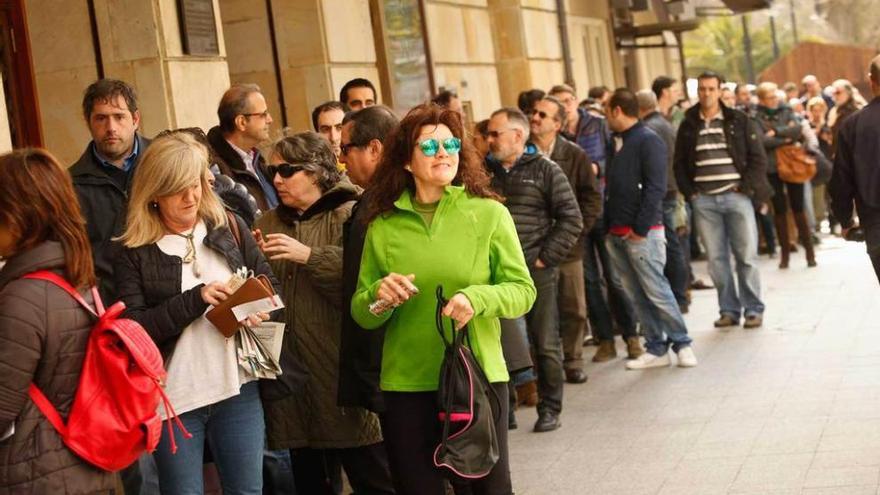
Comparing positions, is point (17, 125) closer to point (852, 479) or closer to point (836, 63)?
point (852, 479)

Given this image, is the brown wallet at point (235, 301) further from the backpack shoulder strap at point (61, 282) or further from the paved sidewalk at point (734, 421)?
the paved sidewalk at point (734, 421)

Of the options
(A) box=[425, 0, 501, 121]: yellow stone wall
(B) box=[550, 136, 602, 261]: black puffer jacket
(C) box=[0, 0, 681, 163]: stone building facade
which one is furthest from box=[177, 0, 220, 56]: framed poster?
(A) box=[425, 0, 501, 121]: yellow stone wall

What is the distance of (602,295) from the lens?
12.8 m

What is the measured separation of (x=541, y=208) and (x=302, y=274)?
2.99m

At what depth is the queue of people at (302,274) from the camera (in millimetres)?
5035

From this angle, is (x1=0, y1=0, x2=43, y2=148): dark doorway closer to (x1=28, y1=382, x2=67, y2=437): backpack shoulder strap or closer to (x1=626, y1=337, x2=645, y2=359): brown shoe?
(x1=626, y1=337, x2=645, y2=359): brown shoe

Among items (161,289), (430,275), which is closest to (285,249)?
(161,289)

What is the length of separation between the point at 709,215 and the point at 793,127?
538 centimetres

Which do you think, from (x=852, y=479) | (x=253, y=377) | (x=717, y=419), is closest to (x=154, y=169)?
(x=253, y=377)

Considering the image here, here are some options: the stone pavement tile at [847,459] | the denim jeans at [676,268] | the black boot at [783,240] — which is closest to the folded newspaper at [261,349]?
the stone pavement tile at [847,459]

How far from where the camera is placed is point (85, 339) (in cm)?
505

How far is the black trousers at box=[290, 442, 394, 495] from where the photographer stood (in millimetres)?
7266

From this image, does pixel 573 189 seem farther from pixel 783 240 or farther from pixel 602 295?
pixel 783 240

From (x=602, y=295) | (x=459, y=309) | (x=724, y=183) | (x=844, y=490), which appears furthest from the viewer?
(x=724, y=183)
